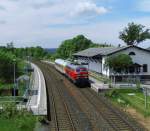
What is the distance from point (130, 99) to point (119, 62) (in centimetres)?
1506

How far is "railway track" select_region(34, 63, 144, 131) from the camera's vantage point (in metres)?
26.5

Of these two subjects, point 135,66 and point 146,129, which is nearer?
point 146,129

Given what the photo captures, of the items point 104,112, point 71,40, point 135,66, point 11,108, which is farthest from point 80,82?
point 71,40

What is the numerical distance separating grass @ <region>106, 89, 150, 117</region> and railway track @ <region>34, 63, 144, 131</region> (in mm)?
1231

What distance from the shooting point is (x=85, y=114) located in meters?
31.7

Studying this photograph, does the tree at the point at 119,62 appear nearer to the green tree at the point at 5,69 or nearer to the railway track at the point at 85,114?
the railway track at the point at 85,114

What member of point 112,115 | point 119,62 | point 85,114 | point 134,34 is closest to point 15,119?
point 85,114

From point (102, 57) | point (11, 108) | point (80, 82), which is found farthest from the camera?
point (102, 57)

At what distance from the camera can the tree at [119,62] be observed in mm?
52500

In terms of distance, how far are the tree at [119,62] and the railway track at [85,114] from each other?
315 inches

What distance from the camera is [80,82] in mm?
50875

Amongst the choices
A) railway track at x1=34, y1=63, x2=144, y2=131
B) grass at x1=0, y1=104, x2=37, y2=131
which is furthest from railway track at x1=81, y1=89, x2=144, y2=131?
grass at x1=0, y1=104, x2=37, y2=131

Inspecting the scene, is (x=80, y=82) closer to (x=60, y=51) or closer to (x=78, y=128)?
(x=78, y=128)

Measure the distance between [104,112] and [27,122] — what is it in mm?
8052
